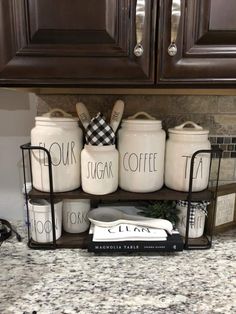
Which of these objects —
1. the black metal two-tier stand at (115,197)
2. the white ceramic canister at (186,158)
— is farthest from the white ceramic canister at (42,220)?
the white ceramic canister at (186,158)

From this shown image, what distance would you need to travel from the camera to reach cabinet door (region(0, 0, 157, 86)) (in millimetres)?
567

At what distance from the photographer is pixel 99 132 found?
0.74 m

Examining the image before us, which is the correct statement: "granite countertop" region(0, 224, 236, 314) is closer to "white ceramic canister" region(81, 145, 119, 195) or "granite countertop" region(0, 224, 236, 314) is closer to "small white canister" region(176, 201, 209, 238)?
"small white canister" region(176, 201, 209, 238)

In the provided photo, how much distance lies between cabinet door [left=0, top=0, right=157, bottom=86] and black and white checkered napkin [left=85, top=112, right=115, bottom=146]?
15 centimetres

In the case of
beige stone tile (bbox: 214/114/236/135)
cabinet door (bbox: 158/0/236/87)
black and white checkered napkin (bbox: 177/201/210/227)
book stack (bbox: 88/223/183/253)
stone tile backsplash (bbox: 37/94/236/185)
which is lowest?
book stack (bbox: 88/223/183/253)

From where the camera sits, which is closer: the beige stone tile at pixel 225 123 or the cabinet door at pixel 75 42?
the cabinet door at pixel 75 42

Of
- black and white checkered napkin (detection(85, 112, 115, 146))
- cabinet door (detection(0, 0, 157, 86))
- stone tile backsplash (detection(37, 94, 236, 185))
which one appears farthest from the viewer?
stone tile backsplash (detection(37, 94, 236, 185))

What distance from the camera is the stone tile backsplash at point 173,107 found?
2.95 ft

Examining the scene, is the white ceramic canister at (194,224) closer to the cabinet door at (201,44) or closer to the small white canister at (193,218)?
the small white canister at (193,218)

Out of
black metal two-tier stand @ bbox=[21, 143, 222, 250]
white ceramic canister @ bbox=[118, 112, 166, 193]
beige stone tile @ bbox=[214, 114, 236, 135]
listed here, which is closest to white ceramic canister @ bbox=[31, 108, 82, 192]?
black metal two-tier stand @ bbox=[21, 143, 222, 250]

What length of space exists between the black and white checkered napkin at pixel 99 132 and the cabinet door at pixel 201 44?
8.0 inches

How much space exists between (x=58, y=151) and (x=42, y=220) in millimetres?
206

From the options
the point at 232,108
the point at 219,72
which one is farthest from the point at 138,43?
the point at 232,108

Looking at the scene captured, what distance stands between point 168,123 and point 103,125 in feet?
0.90
